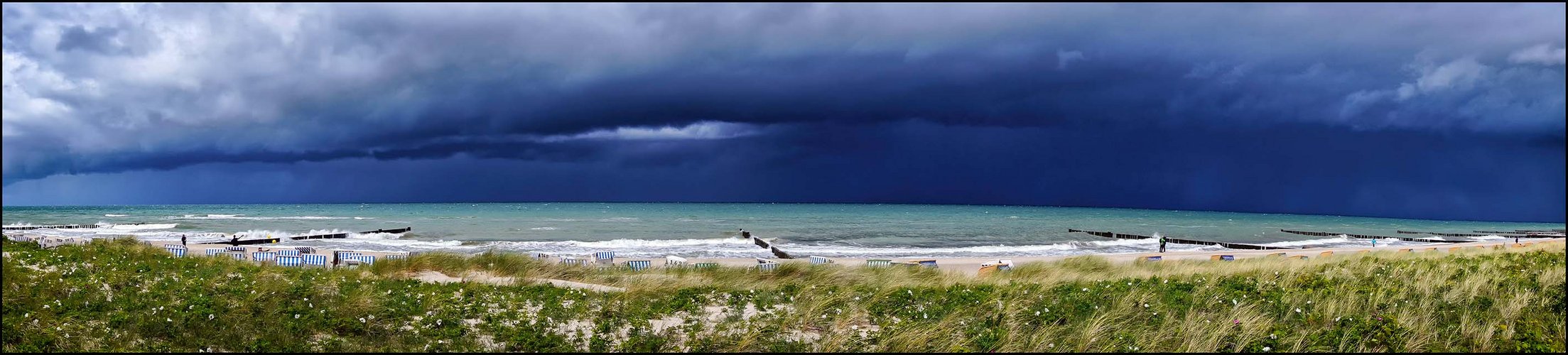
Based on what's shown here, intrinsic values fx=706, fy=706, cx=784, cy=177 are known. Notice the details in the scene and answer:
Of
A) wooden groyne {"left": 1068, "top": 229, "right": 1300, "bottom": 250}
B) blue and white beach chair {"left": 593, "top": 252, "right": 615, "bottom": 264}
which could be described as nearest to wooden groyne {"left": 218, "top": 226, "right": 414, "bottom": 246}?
blue and white beach chair {"left": 593, "top": 252, "right": 615, "bottom": 264}

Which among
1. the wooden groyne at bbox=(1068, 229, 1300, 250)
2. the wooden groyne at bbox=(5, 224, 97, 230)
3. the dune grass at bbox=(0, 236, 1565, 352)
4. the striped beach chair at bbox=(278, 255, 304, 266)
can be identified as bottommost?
the wooden groyne at bbox=(1068, 229, 1300, 250)

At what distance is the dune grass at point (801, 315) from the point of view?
7.45 meters

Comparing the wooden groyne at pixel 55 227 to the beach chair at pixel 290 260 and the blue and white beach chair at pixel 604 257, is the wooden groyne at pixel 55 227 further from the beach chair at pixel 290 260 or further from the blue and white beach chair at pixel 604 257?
the blue and white beach chair at pixel 604 257

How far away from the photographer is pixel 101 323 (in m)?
8.31

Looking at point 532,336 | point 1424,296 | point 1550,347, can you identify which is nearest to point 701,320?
point 532,336

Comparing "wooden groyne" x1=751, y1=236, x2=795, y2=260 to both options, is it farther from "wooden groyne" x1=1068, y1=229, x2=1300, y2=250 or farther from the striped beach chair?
"wooden groyne" x1=1068, y1=229, x2=1300, y2=250

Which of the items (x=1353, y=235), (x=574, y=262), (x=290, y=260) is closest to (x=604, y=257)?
(x=574, y=262)

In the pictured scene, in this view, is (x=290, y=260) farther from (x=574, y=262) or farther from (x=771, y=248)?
(x=771, y=248)

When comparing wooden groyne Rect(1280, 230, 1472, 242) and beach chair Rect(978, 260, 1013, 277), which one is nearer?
beach chair Rect(978, 260, 1013, 277)

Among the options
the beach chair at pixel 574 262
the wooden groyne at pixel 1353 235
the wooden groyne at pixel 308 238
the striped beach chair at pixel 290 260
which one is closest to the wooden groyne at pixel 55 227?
the wooden groyne at pixel 308 238

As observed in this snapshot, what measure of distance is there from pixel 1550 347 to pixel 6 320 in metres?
16.6

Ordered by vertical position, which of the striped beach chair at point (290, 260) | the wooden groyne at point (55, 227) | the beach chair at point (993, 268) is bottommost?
the beach chair at point (993, 268)

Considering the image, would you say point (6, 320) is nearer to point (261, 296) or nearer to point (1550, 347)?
point (261, 296)

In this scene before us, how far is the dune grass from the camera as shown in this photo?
745cm
